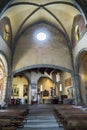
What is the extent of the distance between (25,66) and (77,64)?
5.12 meters

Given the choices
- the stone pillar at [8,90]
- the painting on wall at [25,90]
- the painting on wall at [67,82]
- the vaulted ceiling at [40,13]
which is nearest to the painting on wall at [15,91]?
the painting on wall at [25,90]

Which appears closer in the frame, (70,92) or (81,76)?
(81,76)

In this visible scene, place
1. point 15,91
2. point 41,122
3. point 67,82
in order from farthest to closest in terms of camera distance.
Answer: point 15,91 < point 67,82 < point 41,122

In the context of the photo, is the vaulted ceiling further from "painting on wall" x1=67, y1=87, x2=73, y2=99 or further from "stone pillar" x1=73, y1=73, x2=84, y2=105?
"painting on wall" x1=67, y1=87, x2=73, y2=99

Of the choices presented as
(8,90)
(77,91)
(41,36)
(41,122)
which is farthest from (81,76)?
(41,122)

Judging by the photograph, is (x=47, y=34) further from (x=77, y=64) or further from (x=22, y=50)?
(x=77, y=64)

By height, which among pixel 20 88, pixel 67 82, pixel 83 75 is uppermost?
pixel 83 75

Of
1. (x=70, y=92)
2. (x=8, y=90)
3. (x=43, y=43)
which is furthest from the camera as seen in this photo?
(x=70, y=92)

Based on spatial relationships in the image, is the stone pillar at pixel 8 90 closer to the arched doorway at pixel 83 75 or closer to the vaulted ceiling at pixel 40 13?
the vaulted ceiling at pixel 40 13

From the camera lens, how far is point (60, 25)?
15.9 m

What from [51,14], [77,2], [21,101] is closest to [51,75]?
[21,101]

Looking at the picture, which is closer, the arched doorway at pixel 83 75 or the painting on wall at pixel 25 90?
the arched doorway at pixel 83 75

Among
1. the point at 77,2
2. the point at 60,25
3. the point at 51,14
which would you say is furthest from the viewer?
the point at 60,25

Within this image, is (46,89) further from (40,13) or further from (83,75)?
(40,13)
